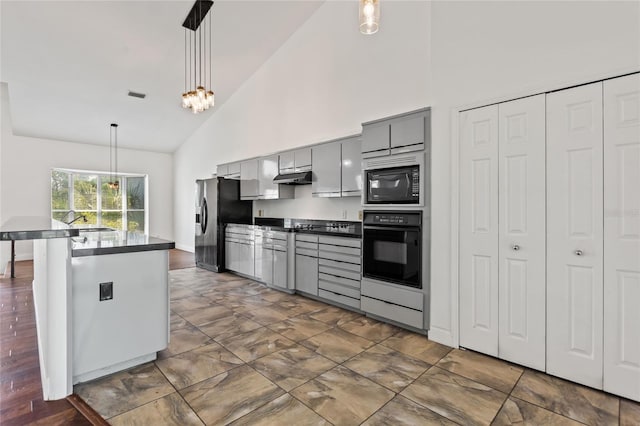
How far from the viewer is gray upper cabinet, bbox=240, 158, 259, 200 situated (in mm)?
5791

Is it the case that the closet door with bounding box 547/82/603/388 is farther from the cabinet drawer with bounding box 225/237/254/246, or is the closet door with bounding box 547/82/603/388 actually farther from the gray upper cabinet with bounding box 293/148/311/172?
the cabinet drawer with bounding box 225/237/254/246

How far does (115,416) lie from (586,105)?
145 inches

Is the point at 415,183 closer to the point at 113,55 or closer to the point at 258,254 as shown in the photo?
the point at 258,254

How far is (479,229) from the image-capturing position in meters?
2.70

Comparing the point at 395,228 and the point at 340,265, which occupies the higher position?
the point at 395,228

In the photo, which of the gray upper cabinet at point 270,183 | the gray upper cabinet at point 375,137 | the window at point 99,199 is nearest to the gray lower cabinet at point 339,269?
the gray upper cabinet at point 375,137

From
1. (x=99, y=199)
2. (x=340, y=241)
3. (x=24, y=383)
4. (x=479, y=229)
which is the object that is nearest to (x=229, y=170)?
(x=340, y=241)

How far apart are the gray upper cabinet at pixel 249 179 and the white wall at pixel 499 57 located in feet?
11.9

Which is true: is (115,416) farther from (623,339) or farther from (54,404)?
(623,339)

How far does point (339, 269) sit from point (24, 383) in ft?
9.69

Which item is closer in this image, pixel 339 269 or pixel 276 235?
pixel 339 269

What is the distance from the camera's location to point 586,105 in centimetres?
218

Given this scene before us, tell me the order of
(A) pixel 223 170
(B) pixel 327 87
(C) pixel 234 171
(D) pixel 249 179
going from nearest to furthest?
(B) pixel 327 87, (D) pixel 249 179, (C) pixel 234 171, (A) pixel 223 170

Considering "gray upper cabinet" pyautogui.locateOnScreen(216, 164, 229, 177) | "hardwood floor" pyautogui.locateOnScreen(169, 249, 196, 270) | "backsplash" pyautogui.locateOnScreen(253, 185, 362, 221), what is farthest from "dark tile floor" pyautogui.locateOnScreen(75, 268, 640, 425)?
"gray upper cabinet" pyautogui.locateOnScreen(216, 164, 229, 177)
